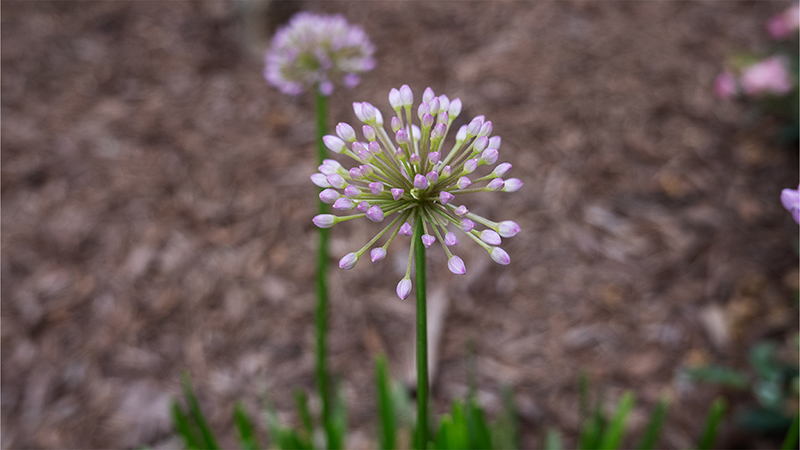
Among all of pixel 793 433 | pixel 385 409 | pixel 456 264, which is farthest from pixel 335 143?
pixel 793 433

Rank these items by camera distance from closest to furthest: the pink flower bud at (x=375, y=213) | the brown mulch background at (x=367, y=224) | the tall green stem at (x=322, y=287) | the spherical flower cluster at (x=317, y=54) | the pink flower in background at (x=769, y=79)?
the pink flower bud at (x=375, y=213), the tall green stem at (x=322, y=287), the spherical flower cluster at (x=317, y=54), the brown mulch background at (x=367, y=224), the pink flower in background at (x=769, y=79)

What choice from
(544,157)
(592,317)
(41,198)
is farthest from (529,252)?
(41,198)

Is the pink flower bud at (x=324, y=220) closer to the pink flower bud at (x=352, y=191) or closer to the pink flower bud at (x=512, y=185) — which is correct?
the pink flower bud at (x=352, y=191)

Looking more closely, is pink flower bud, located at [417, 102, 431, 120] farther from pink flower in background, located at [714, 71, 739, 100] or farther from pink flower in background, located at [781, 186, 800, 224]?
pink flower in background, located at [714, 71, 739, 100]

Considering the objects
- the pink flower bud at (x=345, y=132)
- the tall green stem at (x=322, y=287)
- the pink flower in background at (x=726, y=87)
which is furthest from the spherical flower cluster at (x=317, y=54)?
the pink flower in background at (x=726, y=87)

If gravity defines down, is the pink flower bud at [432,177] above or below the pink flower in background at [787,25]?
below

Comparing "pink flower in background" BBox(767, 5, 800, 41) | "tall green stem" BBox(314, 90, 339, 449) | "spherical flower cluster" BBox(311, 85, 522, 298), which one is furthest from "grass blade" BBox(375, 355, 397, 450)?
"pink flower in background" BBox(767, 5, 800, 41)

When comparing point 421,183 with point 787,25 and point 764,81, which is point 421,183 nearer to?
point 764,81
